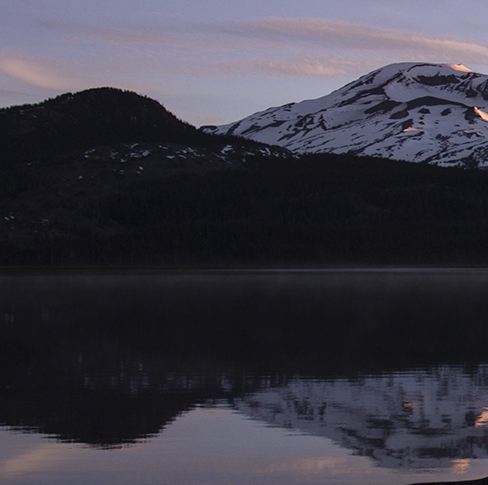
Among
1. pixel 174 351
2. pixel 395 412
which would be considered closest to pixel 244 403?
pixel 395 412

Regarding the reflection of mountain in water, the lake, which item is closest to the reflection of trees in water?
the lake

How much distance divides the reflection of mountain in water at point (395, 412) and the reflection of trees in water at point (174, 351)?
2.41m

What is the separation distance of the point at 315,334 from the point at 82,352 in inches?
558

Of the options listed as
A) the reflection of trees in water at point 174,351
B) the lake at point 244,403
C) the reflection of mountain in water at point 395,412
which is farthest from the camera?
the reflection of trees in water at point 174,351

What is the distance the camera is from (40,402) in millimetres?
32906

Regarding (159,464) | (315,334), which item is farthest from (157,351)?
(159,464)

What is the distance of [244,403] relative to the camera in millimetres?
32656

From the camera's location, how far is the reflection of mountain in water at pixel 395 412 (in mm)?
25469

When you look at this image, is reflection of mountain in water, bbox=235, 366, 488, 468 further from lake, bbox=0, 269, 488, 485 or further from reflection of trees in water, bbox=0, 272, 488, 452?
reflection of trees in water, bbox=0, 272, 488, 452

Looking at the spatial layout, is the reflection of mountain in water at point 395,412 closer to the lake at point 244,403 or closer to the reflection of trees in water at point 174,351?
the lake at point 244,403

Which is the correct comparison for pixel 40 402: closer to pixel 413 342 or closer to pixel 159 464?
pixel 159 464

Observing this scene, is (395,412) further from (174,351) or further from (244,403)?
(174,351)

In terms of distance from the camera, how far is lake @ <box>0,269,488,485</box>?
2377 cm

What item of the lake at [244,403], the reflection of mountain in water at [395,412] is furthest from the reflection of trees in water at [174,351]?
the reflection of mountain in water at [395,412]
